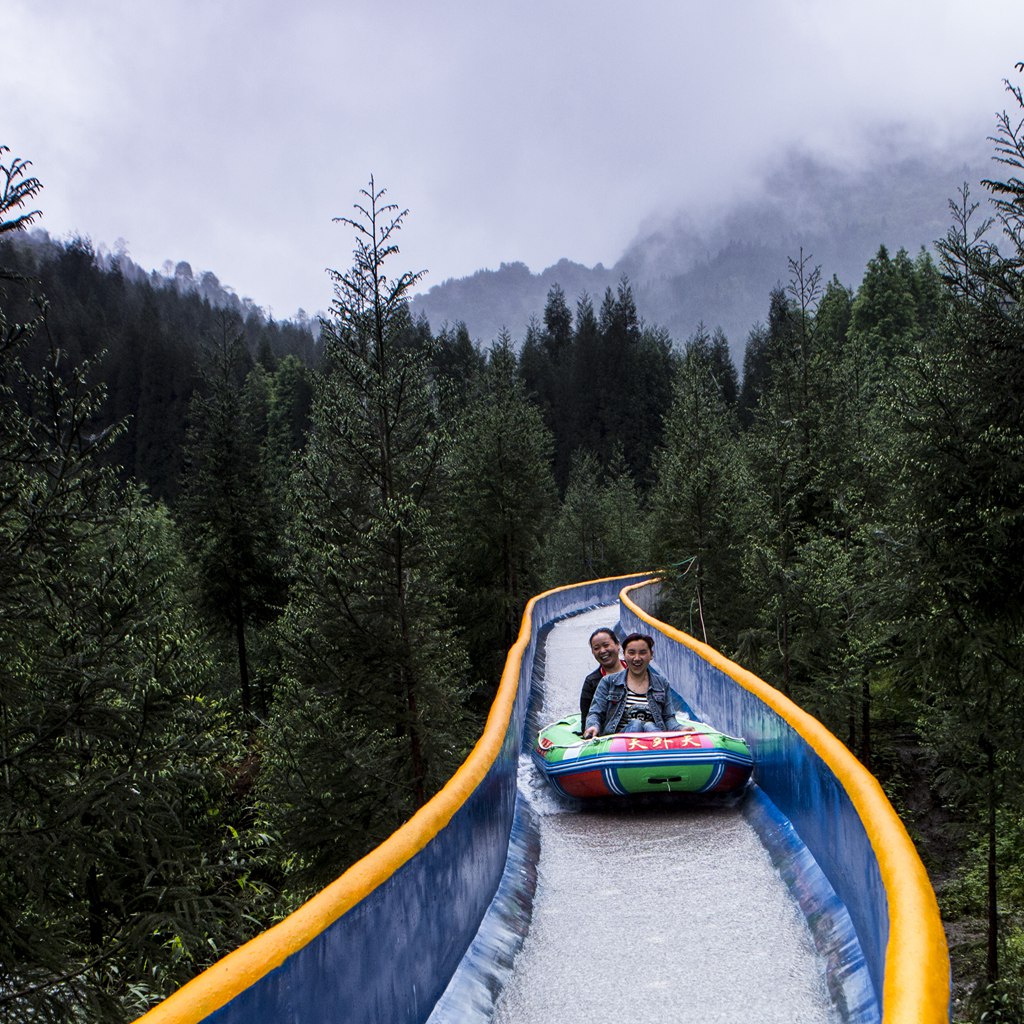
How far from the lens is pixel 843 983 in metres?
4.52

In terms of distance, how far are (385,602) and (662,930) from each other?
1093cm

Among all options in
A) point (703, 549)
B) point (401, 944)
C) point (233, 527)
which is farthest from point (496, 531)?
point (401, 944)

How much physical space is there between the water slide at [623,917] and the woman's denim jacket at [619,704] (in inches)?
32.4

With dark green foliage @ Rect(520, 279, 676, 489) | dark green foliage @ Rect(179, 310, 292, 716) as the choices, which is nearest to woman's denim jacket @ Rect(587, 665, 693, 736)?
dark green foliage @ Rect(179, 310, 292, 716)

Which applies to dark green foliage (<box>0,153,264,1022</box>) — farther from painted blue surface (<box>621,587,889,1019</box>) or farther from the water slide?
painted blue surface (<box>621,587,889,1019</box>)

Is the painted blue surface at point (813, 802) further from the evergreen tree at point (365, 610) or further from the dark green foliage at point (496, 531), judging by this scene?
the dark green foliage at point (496, 531)

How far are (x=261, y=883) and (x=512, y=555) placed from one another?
18880 mm

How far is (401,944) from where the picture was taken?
4.29m

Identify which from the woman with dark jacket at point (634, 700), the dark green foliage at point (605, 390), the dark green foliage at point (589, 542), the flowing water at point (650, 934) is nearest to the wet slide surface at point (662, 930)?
the flowing water at point (650, 934)

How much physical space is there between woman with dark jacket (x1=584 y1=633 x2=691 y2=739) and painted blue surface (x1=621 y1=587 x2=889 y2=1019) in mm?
794

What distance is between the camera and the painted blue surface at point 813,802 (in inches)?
177

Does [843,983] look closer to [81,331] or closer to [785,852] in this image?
[785,852]

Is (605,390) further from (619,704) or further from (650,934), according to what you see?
(650,934)

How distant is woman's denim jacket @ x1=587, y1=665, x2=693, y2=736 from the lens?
350 inches
